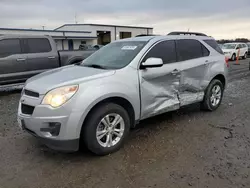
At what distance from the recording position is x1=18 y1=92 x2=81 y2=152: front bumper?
10.3 feet

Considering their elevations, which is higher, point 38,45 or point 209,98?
point 38,45

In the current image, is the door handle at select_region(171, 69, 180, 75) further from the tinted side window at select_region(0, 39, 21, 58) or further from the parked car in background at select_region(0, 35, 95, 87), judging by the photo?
the tinted side window at select_region(0, 39, 21, 58)

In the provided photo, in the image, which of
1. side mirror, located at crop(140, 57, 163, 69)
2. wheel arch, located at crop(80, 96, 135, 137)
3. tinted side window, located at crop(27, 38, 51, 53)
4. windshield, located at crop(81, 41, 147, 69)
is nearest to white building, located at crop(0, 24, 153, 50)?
tinted side window, located at crop(27, 38, 51, 53)

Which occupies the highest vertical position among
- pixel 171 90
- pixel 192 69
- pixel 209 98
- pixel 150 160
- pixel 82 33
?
pixel 82 33

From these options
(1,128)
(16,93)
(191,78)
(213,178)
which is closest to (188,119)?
(191,78)

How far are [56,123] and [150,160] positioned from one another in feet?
4.63

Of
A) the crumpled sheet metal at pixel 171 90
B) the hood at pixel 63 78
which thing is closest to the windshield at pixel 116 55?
the hood at pixel 63 78

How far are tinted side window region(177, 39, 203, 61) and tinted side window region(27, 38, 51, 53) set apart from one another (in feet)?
17.9

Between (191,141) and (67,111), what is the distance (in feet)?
7.09

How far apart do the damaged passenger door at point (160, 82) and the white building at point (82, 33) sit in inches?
1004

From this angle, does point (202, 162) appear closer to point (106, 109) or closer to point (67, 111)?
point (106, 109)

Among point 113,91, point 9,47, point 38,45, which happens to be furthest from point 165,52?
point 9,47

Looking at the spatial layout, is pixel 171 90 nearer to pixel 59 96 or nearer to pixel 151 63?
pixel 151 63

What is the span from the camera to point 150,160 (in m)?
3.44
